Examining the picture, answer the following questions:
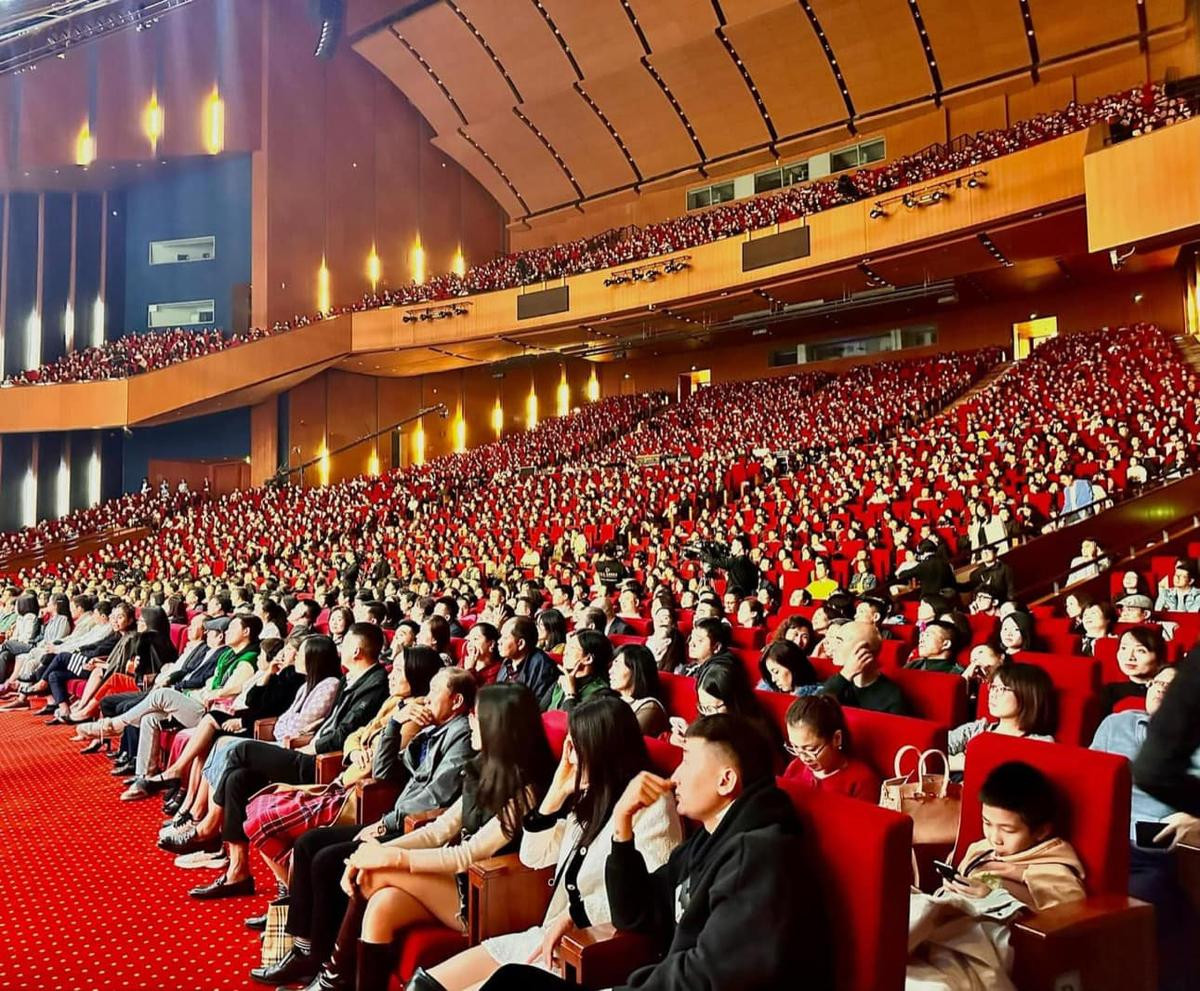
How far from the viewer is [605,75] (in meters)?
19.2

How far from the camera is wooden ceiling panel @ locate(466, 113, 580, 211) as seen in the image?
70.3 ft

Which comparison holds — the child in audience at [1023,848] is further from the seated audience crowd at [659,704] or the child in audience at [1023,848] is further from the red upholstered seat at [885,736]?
the red upholstered seat at [885,736]

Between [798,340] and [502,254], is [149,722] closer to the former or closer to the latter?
[798,340]

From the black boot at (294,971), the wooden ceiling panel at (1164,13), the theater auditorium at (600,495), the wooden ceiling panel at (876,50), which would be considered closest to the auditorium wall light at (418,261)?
the theater auditorium at (600,495)

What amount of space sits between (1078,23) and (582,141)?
968 cm

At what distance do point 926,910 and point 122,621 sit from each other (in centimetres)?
615

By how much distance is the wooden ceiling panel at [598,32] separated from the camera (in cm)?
1825

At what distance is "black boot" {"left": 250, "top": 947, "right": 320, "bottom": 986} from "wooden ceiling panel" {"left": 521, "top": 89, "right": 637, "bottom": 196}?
19.6 metres

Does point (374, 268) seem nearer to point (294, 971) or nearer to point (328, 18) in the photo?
point (328, 18)

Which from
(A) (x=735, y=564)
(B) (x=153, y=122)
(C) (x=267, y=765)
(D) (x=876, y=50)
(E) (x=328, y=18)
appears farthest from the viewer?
(B) (x=153, y=122)

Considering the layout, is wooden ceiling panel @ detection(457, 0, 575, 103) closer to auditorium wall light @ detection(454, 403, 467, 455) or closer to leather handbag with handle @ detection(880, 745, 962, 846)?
auditorium wall light @ detection(454, 403, 467, 455)

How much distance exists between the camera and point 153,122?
20516mm

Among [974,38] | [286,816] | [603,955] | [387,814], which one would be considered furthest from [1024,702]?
[974,38]

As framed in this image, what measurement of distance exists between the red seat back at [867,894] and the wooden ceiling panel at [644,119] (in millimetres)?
19213
